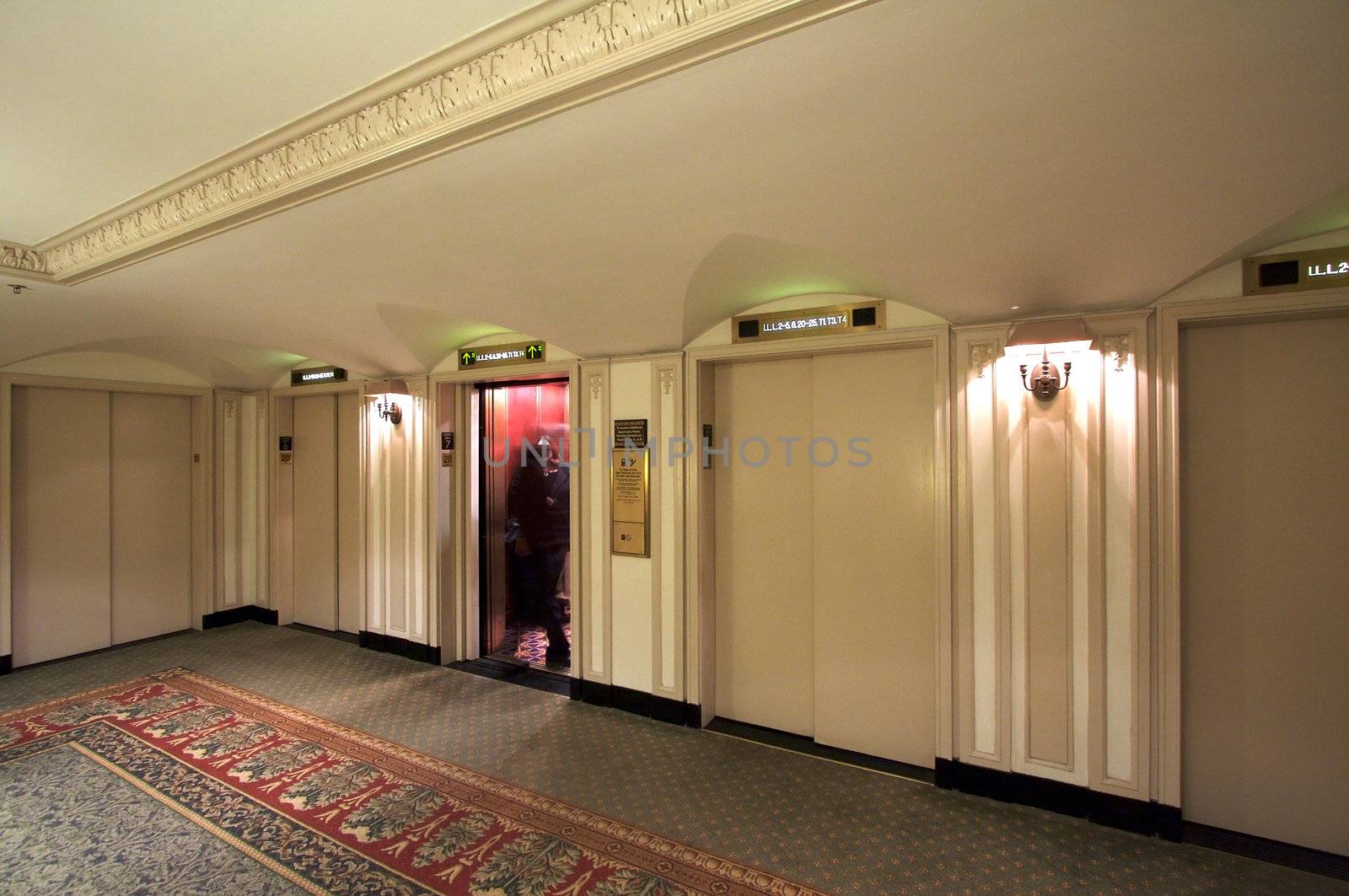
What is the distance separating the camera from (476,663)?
534 cm

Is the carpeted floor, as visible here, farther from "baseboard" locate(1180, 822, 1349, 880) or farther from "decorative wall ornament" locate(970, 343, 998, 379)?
"decorative wall ornament" locate(970, 343, 998, 379)

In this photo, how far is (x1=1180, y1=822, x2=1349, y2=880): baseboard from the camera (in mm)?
2646

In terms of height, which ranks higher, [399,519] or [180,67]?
[180,67]

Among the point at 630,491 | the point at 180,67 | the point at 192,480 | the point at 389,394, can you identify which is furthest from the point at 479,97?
the point at 192,480

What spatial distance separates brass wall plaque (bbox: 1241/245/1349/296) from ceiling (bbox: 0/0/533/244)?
3285 millimetres

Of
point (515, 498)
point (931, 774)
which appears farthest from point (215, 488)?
point (931, 774)

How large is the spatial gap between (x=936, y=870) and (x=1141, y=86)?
3.09 m

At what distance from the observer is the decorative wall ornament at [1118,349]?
9.66ft

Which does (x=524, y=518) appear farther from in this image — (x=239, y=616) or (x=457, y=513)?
(x=239, y=616)

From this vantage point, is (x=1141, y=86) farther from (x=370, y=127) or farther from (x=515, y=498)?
(x=515, y=498)

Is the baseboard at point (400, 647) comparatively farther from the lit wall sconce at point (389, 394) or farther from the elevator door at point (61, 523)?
the elevator door at point (61, 523)

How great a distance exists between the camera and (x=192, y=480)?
259 inches

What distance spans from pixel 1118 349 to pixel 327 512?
6949 mm

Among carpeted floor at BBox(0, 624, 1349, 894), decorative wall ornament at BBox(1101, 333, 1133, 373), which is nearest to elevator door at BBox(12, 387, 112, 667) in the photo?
carpeted floor at BBox(0, 624, 1349, 894)
